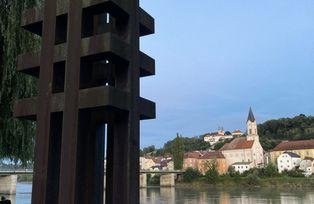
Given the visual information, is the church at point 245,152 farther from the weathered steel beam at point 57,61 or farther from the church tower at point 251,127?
the weathered steel beam at point 57,61

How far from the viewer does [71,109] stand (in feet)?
12.1

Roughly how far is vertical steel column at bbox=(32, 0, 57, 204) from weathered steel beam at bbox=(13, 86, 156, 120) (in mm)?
102

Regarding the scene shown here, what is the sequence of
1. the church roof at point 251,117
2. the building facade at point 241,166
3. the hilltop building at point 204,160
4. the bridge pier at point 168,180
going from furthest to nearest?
the church roof at point 251,117 → the building facade at point 241,166 → the hilltop building at point 204,160 → the bridge pier at point 168,180

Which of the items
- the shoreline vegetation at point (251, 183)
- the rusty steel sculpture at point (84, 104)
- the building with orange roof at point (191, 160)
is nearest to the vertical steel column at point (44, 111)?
the rusty steel sculpture at point (84, 104)

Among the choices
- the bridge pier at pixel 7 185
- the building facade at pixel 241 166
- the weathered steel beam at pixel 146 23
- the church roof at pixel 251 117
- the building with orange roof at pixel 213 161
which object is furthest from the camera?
the church roof at pixel 251 117

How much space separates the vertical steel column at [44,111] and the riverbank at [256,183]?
61100 mm

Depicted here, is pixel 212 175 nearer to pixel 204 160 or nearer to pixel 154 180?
pixel 204 160

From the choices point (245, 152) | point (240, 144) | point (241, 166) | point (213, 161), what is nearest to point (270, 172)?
point (213, 161)

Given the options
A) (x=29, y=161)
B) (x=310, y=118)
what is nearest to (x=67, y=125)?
(x=29, y=161)

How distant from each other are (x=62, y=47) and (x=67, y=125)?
0.74 meters

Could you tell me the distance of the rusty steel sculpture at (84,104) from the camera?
3650mm

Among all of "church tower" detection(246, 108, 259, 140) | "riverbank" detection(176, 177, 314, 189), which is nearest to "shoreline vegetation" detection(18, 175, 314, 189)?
"riverbank" detection(176, 177, 314, 189)

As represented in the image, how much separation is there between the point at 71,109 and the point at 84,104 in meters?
0.13

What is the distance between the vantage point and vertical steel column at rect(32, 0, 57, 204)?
378cm
